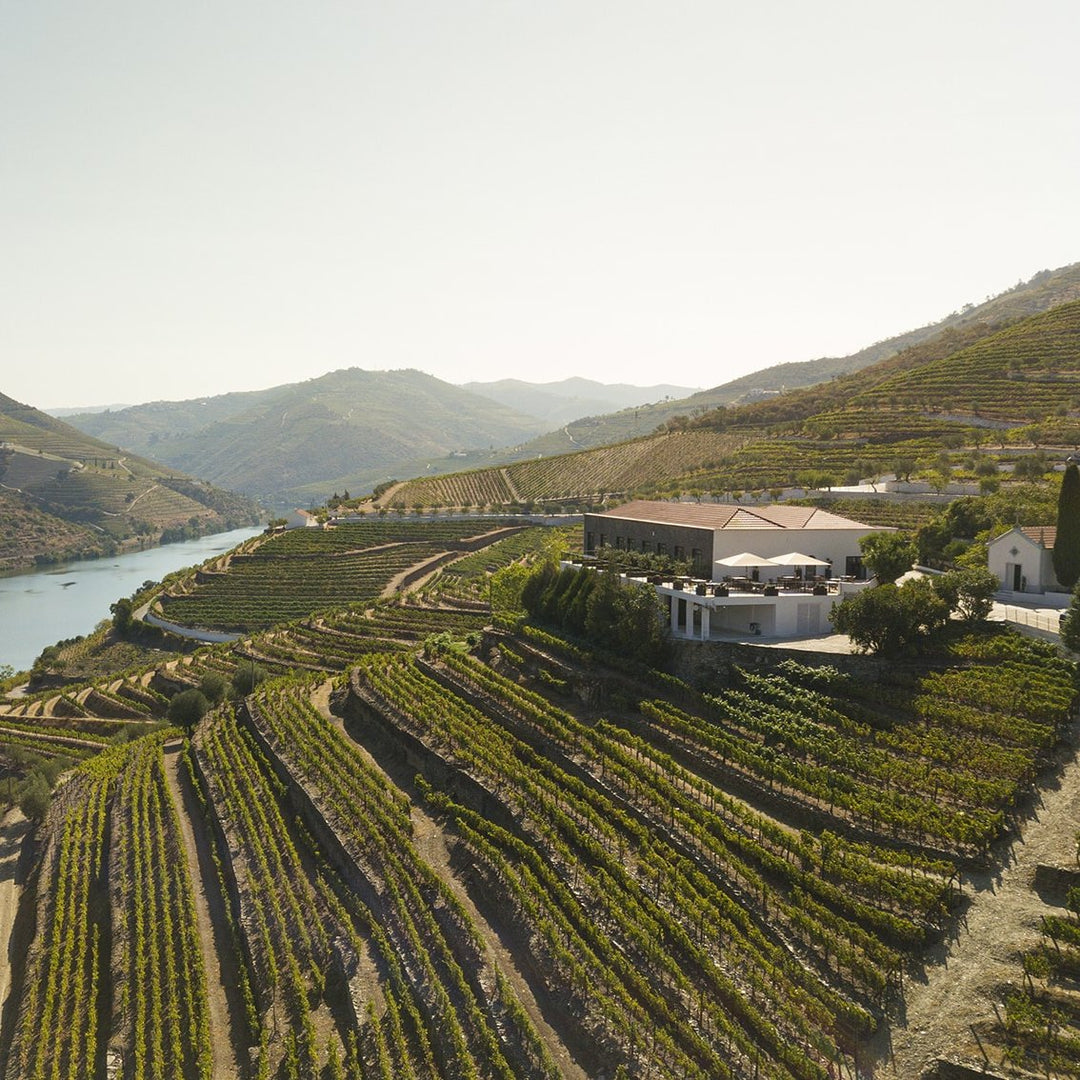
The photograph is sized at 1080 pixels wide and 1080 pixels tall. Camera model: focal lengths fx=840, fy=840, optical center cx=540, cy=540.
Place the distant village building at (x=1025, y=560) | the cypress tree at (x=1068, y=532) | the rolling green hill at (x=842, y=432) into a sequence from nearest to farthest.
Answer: the cypress tree at (x=1068, y=532) < the distant village building at (x=1025, y=560) < the rolling green hill at (x=842, y=432)

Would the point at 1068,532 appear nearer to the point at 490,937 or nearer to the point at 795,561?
the point at 795,561

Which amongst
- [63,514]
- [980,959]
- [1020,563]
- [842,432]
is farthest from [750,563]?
[63,514]

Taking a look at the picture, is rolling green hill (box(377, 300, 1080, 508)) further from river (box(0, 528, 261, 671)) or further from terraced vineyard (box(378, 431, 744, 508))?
river (box(0, 528, 261, 671))

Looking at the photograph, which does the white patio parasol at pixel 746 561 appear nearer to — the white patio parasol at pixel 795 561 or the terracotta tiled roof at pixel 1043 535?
the white patio parasol at pixel 795 561

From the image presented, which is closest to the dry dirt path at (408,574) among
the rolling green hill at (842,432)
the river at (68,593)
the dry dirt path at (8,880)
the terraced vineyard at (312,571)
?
the terraced vineyard at (312,571)

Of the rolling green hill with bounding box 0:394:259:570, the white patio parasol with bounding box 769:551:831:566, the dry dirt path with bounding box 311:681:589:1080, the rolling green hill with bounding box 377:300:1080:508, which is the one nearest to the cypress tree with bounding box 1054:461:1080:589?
the white patio parasol with bounding box 769:551:831:566
